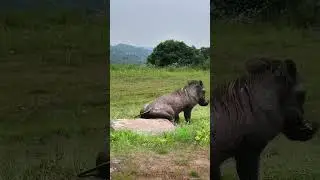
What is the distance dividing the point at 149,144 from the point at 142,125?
70 centimetres

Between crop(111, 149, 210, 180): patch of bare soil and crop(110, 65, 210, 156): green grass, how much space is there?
0.30 feet

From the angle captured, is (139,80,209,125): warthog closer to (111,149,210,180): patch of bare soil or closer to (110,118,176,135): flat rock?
(110,118,176,135): flat rock

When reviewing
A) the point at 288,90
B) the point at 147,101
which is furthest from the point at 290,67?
the point at 147,101

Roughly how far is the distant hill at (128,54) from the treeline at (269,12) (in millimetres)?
767

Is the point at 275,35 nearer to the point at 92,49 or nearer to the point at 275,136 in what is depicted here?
the point at 275,136

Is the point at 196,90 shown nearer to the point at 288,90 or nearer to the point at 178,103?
the point at 178,103

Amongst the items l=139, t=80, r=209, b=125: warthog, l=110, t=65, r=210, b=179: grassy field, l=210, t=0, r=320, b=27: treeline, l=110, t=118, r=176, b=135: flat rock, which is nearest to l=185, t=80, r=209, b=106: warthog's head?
l=139, t=80, r=209, b=125: warthog

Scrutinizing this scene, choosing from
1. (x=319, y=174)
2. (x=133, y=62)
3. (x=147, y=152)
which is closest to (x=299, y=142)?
(x=319, y=174)

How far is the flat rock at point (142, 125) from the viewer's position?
405 centimetres

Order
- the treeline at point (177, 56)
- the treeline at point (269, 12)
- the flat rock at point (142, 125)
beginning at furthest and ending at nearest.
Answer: the treeline at point (177, 56) → the treeline at point (269, 12) → the flat rock at point (142, 125)

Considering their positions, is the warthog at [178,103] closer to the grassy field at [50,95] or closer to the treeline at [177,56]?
the treeline at [177,56]

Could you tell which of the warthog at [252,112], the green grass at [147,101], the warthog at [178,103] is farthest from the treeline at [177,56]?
the warthog at [252,112]

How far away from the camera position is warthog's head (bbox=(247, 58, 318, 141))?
3.11 metres

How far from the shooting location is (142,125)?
4289mm
